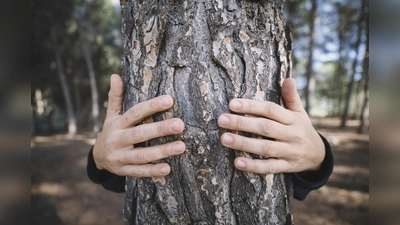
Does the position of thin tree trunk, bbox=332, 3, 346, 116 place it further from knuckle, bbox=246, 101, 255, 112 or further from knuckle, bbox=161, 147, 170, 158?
knuckle, bbox=161, 147, 170, 158

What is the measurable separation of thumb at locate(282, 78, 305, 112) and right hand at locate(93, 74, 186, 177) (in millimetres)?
304

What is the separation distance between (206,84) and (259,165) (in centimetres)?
25

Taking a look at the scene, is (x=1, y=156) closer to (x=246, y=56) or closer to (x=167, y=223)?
(x=167, y=223)

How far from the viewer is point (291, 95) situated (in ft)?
1.88

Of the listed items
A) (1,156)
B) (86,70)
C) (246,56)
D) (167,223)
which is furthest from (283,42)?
(86,70)

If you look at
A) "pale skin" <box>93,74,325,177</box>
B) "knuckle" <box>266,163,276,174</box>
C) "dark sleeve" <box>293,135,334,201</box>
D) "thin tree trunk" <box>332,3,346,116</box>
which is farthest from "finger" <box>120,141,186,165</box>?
"thin tree trunk" <box>332,3,346,116</box>

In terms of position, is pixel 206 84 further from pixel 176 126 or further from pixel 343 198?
pixel 343 198

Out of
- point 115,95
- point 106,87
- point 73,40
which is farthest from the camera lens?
point 106,87

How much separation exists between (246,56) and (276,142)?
239 millimetres

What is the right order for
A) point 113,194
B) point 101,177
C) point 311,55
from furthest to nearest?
point 311,55, point 113,194, point 101,177

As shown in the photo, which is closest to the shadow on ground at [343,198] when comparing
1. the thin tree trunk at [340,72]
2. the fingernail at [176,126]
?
the thin tree trunk at [340,72]

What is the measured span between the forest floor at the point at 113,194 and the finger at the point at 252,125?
219 centimetres

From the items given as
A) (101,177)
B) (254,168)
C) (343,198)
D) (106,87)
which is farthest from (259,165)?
(106,87)

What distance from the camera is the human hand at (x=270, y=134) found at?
51 centimetres
